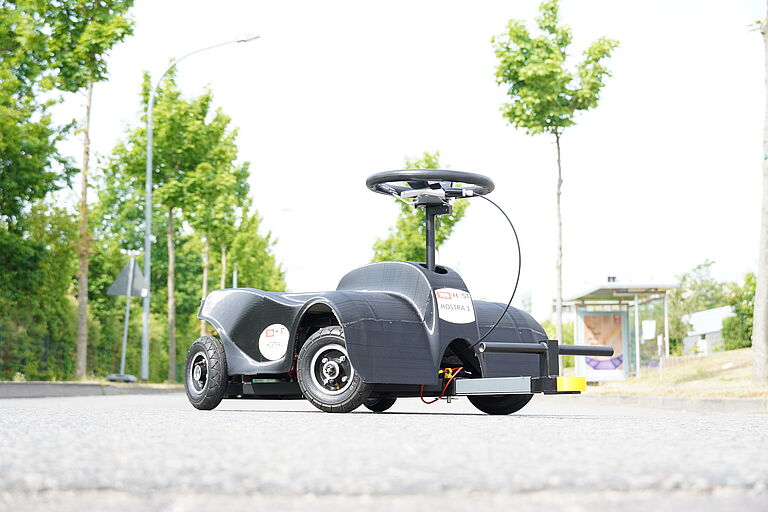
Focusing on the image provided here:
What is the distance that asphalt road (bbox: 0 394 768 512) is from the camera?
3.16 m

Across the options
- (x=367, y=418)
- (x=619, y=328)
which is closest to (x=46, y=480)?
(x=367, y=418)

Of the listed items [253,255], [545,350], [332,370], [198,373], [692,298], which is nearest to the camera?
[332,370]

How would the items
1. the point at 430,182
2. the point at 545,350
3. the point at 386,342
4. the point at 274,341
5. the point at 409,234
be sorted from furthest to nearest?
the point at 409,234 < the point at 430,182 < the point at 274,341 < the point at 545,350 < the point at 386,342

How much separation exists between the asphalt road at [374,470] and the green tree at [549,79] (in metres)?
19.2

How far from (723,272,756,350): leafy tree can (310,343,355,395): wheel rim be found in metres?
45.1

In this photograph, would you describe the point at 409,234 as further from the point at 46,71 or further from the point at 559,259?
the point at 46,71

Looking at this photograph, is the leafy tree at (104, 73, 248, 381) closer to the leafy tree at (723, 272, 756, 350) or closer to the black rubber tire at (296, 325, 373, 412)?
the black rubber tire at (296, 325, 373, 412)

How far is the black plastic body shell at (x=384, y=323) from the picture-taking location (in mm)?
7691

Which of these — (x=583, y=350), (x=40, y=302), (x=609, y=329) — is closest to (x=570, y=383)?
(x=583, y=350)

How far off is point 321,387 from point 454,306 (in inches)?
50.0

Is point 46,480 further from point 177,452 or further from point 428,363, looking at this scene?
point 428,363

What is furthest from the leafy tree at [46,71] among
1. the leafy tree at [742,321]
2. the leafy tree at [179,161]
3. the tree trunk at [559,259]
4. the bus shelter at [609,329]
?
the leafy tree at [742,321]

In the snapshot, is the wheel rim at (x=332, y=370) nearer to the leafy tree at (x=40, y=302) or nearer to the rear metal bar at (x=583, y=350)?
the rear metal bar at (x=583, y=350)

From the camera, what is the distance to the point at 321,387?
317 inches
